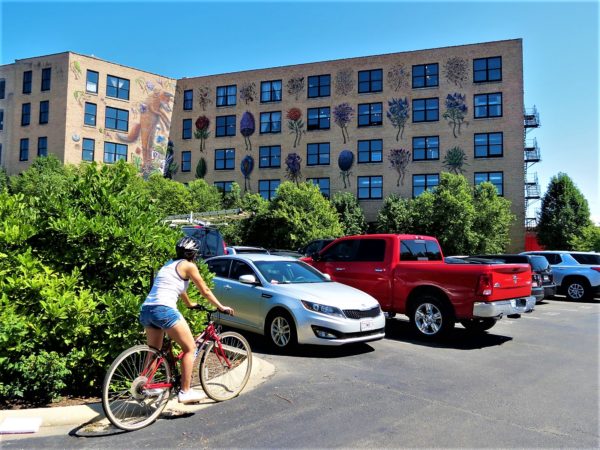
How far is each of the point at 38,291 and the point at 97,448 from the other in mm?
1966

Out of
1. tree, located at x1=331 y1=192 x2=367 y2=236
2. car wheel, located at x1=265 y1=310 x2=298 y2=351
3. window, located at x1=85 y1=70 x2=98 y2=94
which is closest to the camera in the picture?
car wheel, located at x1=265 y1=310 x2=298 y2=351

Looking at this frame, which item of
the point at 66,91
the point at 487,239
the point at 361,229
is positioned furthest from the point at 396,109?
the point at 66,91

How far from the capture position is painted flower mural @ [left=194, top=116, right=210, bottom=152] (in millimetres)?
42875

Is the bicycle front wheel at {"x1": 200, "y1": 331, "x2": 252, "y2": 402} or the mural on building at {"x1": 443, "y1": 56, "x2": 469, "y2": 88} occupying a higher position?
the mural on building at {"x1": 443, "y1": 56, "x2": 469, "y2": 88}

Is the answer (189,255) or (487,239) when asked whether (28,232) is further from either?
(487,239)

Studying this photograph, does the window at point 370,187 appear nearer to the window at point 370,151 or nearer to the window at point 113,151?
the window at point 370,151

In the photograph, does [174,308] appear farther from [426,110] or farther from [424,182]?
[426,110]

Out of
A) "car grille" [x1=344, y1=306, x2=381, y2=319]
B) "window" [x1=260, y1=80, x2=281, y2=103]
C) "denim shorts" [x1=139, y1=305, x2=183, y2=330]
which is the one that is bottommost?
"car grille" [x1=344, y1=306, x2=381, y2=319]

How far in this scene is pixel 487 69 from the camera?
35.7m

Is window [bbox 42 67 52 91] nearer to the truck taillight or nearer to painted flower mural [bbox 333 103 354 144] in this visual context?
painted flower mural [bbox 333 103 354 144]

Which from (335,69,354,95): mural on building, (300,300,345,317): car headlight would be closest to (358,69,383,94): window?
(335,69,354,95): mural on building

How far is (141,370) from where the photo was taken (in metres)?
4.72

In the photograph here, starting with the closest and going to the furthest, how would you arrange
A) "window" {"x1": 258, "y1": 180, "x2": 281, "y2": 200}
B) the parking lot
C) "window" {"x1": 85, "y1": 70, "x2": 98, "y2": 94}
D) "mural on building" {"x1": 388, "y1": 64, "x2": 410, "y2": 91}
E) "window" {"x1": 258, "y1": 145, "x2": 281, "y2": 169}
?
the parking lot < "mural on building" {"x1": 388, "y1": 64, "x2": 410, "y2": 91} < "window" {"x1": 85, "y1": 70, "x2": 98, "y2": 94} < "window" {"x1": 258, "y1": 180, "x2": 281, "y2": 200} < "window" {"x1": 258, "y1": 145, "x2": 281, "y2": 169}

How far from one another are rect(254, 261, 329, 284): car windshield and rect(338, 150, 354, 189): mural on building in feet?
97.7
